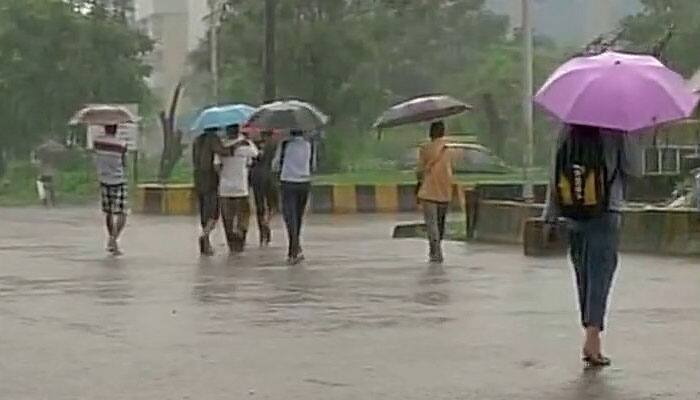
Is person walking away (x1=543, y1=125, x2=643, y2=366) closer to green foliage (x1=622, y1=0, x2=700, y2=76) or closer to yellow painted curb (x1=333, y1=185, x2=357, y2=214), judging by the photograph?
yellow painted curb (x1=333, y1=185, x2=357, y2=214)

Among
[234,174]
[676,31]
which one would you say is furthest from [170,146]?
[234,174]

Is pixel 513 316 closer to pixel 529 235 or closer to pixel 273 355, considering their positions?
pixel 273 355

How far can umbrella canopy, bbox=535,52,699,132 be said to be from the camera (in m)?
9.73

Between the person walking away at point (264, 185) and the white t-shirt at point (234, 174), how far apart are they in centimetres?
138

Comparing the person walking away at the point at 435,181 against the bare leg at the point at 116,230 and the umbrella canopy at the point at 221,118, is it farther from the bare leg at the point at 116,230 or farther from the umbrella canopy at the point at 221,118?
the bare leg at the point at 116,230

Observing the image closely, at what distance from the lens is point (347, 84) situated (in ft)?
140

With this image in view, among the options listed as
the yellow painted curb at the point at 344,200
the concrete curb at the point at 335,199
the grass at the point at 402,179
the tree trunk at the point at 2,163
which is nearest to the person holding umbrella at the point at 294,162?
the concrete curb at the point at 335,199

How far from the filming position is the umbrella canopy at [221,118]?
64.1ft

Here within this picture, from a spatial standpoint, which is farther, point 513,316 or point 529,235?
point 529,235

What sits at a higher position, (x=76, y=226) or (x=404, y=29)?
(x=404, y=29)

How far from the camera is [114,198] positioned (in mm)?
19891

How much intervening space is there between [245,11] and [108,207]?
24011 millimetres

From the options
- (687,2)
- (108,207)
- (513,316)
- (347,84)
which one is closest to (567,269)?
(513,316)

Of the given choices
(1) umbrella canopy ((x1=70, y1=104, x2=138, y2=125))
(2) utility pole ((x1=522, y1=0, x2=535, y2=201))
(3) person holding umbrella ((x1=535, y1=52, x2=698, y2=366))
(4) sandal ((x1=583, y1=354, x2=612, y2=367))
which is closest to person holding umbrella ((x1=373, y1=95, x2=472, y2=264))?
(1) umbrella canopy ((x1=70, y1=104, x2=138, y2=125))
